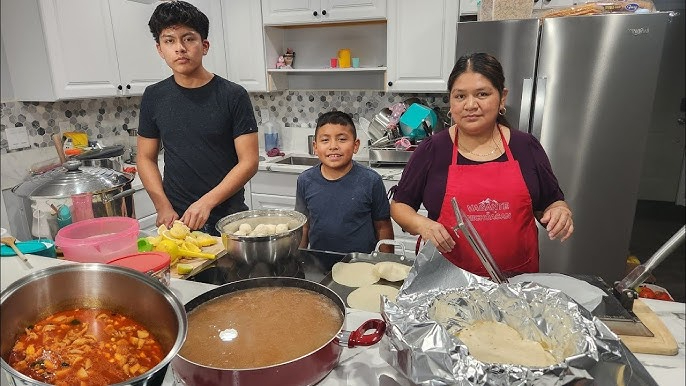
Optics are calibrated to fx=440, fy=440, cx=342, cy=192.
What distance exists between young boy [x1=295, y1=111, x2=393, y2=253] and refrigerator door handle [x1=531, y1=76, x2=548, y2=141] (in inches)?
41.2

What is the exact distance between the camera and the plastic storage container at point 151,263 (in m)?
1.01

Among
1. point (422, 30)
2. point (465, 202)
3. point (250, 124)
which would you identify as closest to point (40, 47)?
point (250, 124)

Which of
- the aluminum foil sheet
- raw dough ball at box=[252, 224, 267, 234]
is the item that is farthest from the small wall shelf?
the aluminum foil sheet

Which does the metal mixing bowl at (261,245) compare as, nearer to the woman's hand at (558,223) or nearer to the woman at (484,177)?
the woman at (484,177)

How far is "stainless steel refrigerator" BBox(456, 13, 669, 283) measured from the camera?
2.15m

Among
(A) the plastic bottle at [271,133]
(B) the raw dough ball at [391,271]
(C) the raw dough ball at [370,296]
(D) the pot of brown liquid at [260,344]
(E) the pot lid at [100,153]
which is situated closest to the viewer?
(D) the pot of brown liquid at [260,344]

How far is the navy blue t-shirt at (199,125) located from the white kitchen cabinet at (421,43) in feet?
4.53

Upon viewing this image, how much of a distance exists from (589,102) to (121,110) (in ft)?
9.91

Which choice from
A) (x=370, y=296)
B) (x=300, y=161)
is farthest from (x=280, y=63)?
(x=370, y=296)

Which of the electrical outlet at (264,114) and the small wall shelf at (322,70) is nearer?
the small wall shelf at (322,70)

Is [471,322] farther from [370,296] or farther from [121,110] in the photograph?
[121,110]

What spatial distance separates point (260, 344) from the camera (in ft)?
2.73

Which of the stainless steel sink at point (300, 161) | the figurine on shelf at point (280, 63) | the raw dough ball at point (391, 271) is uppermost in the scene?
the figurine on shelf at point (280, 63)

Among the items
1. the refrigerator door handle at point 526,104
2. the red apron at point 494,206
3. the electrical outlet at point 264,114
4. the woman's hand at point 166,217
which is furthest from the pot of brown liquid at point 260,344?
the electrical outlet at point 264,114
